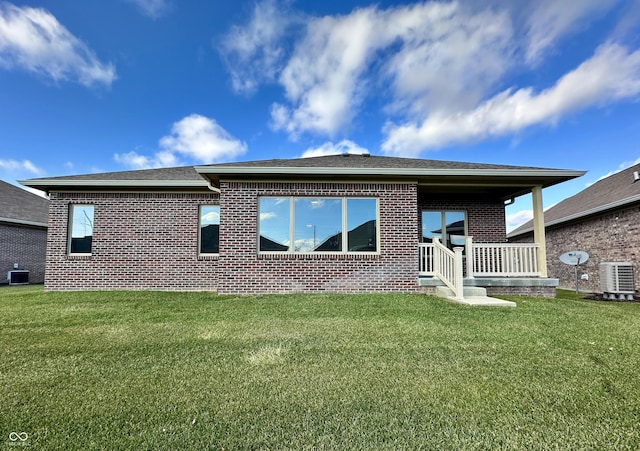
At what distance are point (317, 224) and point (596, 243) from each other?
9.81 meters

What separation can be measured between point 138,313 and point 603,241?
13.3 m

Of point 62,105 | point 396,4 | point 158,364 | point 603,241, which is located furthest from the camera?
point 62,105

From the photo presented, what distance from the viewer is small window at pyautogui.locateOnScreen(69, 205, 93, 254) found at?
8.75 m

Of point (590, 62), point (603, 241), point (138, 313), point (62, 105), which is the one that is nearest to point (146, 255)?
point (138, 313)

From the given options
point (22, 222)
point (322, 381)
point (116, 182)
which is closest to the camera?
point (322, 381)

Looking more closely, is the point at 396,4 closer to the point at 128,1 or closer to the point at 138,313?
the point at 128,1

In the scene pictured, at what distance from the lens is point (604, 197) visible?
35.9 ft

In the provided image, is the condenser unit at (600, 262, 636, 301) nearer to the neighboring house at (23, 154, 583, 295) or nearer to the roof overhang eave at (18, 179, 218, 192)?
the neighboring house at (23, 154, 583, 295)

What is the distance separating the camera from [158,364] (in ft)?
10.4

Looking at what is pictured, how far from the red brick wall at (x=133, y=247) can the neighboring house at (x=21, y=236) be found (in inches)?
255

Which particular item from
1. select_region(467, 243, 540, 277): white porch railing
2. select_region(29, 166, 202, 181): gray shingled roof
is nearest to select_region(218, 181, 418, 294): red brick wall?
select_region(467, 243, 540, 277): white porch railing

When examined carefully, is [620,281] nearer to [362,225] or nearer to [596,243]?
[596,243]

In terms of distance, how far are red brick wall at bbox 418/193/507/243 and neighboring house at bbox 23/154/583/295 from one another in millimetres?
895

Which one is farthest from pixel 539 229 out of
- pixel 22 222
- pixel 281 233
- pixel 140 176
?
pixel 22 222
